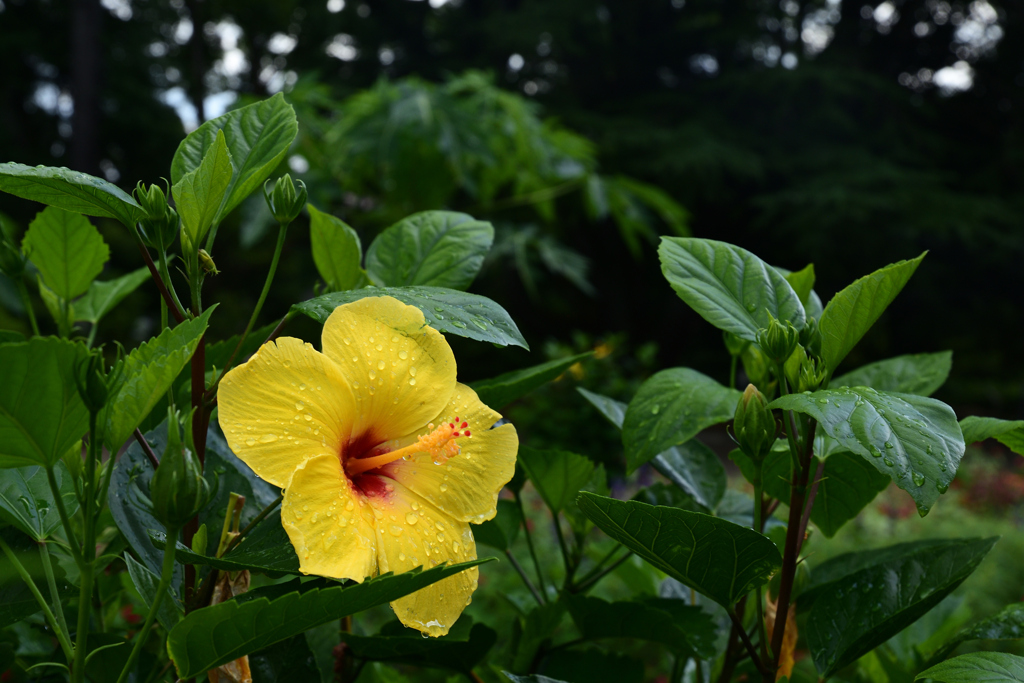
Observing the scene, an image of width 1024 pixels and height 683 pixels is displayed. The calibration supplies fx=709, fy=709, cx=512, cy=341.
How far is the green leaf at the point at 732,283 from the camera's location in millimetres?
471

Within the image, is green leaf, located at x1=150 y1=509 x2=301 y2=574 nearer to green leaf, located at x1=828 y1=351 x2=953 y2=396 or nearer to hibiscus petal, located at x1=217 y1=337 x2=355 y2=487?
hibiscus petal, located at x1=217 y1=337 x2=355 y2=487

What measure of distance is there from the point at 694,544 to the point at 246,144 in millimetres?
369

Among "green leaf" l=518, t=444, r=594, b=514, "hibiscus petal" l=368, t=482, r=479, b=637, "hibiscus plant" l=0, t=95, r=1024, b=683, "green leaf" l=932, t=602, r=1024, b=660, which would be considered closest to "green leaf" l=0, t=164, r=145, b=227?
"hibiscus plant" l=0, t=95, r=1024, b=683

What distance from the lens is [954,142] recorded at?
31.1 feet

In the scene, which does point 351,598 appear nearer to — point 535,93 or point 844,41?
point 535,93

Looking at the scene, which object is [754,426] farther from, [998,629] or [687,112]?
[687,112]

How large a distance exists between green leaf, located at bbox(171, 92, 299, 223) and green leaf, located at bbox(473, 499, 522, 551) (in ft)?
1.02

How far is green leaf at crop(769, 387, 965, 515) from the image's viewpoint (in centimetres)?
34

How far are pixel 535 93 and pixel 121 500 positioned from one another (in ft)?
29.9

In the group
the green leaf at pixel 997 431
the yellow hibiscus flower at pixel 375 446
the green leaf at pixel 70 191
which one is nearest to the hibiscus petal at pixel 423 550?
the yellow hibiscus flower at pixel 375 446

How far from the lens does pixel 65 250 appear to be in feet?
1.74

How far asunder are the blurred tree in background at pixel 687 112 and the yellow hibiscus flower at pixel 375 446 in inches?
266

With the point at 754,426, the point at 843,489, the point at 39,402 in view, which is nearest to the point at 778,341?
the point at 754,426

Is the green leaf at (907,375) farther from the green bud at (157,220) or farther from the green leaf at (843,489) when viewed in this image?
the green bud at (157,220)
